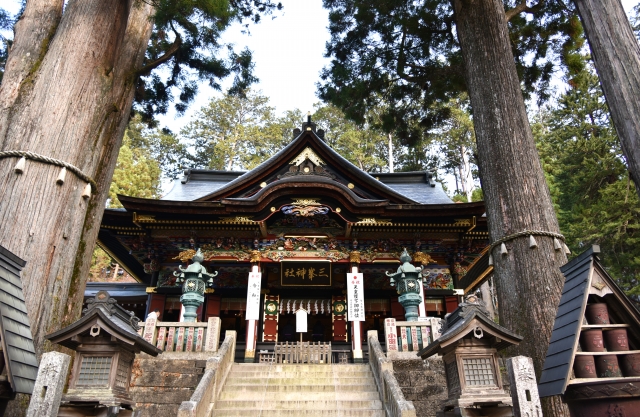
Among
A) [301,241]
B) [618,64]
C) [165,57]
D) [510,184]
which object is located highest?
[165,57]

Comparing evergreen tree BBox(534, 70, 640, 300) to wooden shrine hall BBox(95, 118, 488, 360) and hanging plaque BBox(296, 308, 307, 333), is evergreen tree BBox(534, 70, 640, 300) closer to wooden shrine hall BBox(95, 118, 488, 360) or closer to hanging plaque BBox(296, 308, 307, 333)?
wooden shrine hall BBox(95, 118, 488, 360)

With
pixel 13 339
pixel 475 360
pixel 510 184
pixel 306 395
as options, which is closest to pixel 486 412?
pixel 475 360

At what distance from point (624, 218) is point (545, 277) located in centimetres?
1328

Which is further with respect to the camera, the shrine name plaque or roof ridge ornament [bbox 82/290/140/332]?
the shrine name plaque

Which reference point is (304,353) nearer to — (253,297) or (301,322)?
(301,322)

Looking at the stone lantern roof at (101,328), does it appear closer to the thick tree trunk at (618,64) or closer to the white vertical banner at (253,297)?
the thick tree trunk at (618,64)

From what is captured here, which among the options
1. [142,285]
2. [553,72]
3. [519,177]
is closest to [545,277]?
[519,177]

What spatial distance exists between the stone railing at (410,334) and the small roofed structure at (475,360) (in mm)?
2862

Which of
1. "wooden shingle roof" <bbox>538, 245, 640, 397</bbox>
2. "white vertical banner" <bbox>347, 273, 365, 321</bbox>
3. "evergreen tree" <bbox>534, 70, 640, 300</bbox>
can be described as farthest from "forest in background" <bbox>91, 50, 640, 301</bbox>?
"wooden shingle roof" <bbox>538, 245, 640, 397</bbox>

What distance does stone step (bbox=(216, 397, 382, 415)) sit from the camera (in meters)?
6.08

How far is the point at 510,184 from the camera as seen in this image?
5203 millimetres

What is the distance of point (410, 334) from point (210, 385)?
351cm

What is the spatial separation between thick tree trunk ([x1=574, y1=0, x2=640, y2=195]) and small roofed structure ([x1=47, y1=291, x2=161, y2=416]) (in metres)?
5.17

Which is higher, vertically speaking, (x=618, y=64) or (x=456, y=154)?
(x=456, y=154)
